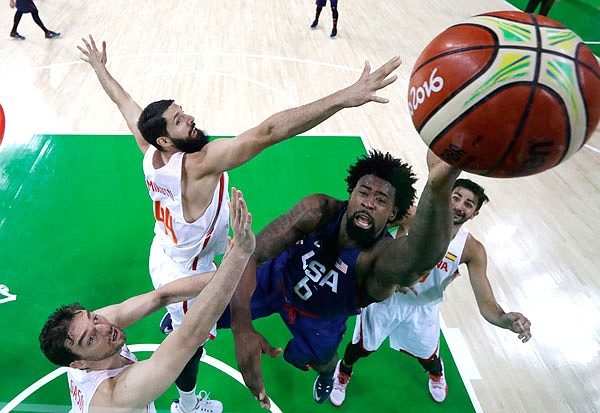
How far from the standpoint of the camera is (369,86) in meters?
2.22

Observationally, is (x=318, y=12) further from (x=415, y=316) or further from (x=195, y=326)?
(x=195, y=326)

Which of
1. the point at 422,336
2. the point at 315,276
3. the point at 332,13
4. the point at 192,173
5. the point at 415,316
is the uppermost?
the point at 192,173

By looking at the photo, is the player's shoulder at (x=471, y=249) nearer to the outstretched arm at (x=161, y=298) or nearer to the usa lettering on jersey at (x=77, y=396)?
the outstretched arm at (x=161, y=298)

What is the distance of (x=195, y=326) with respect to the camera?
6.11 ft

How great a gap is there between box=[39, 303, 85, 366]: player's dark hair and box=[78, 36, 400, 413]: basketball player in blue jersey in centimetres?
77

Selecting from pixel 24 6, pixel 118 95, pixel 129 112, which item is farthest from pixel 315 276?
pixel 24 6

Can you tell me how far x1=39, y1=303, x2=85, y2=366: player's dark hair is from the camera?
198 centimetres

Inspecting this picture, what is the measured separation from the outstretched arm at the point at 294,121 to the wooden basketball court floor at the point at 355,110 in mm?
2132

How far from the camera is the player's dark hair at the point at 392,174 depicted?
2486 millimetres

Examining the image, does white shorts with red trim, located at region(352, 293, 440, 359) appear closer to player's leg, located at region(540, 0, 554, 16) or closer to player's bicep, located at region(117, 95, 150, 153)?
player's bicep, located at region(117, 95, 150, 153)

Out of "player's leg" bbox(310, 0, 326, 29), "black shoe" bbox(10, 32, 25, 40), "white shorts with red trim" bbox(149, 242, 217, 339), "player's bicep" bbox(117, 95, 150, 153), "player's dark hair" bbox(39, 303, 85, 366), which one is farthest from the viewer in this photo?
"player's leg" bbox(310, 0, 326, 29)

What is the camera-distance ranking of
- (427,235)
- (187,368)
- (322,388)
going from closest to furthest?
(427,235) → (187,368) → (322,388)

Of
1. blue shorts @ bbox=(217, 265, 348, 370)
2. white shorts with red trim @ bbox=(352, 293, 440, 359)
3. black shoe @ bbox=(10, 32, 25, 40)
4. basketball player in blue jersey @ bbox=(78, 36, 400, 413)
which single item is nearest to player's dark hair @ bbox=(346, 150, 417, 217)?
basketball player in blue jersey @ bbox=(78, 36, 400, 413)

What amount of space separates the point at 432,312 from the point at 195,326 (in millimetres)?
1721
